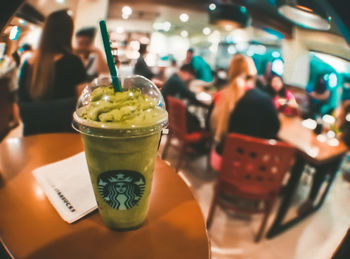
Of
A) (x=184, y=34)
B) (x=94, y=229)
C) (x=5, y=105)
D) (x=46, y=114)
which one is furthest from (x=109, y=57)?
(x=46, y=114)

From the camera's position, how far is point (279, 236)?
1917 millimetres

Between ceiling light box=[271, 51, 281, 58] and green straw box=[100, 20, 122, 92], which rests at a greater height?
ceiling light box=[271, 51, 281, 58]

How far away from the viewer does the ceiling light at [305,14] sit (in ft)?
1.00

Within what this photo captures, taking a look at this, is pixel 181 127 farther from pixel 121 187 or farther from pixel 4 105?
pixel 121 187

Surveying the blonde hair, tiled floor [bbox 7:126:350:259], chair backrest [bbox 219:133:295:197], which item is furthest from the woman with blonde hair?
tiled floor [bbox 7:126:350:259]

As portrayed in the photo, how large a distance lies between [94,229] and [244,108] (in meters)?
1.98

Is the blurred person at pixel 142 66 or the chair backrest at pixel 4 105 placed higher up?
the blurred person at pixel 142 66

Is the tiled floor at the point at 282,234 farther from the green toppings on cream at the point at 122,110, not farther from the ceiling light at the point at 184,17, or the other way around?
the ceiling light at the point at 184,17

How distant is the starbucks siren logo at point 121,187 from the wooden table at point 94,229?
0.10 meters

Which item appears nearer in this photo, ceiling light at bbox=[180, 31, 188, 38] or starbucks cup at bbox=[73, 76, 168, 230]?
starbucks cup at bbox=[73, 76, 168, 230]

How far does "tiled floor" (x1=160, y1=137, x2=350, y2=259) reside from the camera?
41cm

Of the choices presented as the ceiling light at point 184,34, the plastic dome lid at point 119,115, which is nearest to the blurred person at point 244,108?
the ceiling light at point 184,34

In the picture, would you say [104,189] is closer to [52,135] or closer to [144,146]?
[144,146]

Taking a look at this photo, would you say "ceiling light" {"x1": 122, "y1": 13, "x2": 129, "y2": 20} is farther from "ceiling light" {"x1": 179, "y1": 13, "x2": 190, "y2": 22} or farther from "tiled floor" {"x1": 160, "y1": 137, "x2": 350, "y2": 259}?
"tiled floor" {"x1": 160, "y1": 137, "x2": 350, "y2": 259}
